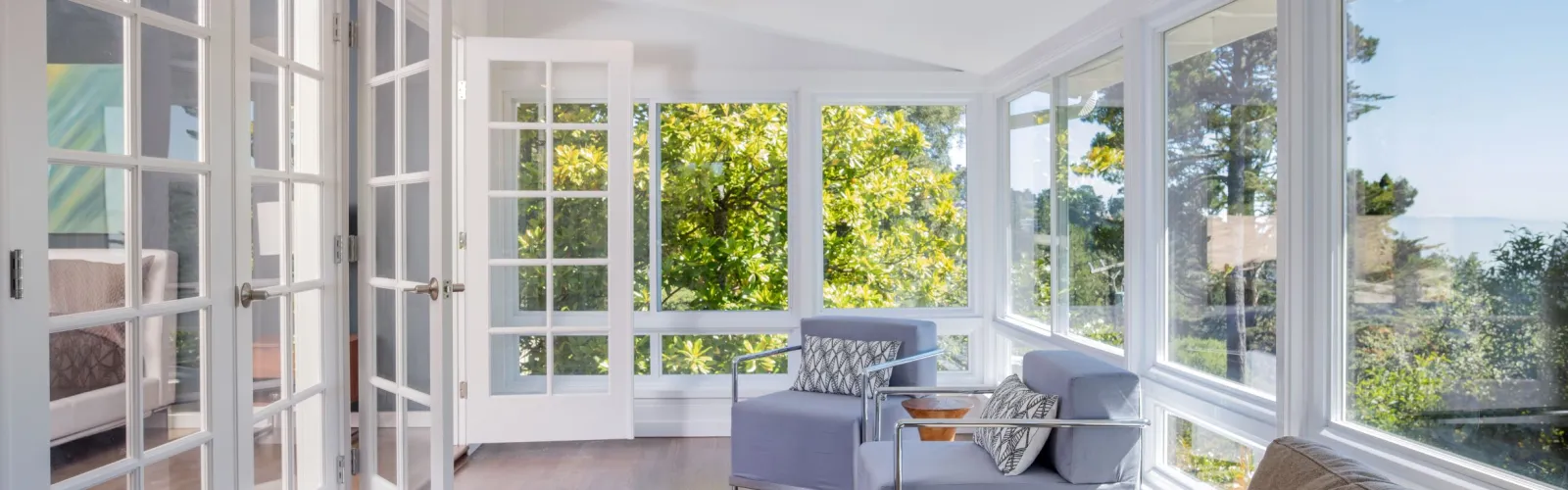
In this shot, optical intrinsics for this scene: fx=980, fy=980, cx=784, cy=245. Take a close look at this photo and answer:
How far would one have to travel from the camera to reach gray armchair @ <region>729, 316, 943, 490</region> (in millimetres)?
3771

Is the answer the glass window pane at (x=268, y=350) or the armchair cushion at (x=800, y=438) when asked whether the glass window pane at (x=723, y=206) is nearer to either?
the armchair cushion at (x=800, y=438)

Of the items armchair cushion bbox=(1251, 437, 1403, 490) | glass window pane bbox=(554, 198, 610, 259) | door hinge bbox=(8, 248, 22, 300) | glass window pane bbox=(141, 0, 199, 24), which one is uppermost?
glass window pane bbox=(141, 0, 199, 24)

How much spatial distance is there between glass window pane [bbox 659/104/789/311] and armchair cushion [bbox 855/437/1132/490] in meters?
2.21

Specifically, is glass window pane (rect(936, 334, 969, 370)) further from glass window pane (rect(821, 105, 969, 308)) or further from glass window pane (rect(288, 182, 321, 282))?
glass window pane (rect(288, 182, 321, 282))

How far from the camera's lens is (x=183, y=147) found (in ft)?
7.32

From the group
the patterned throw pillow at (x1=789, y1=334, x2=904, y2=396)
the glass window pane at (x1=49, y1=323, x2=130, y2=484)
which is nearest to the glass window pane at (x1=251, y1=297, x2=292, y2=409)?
the glass window pane at (x1=49, y1=323, x2=130, y2=484)

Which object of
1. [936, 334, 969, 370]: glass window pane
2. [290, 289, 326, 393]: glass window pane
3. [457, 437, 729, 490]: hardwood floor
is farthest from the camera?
[936, 334, 969, 370]: glass window pane

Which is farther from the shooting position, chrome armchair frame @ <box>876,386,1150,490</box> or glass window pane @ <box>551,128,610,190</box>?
glass window pane @ <box>551,128,610,190</box>

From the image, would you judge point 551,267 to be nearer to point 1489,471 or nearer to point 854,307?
point 854,307

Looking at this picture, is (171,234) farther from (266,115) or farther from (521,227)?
(521,227)

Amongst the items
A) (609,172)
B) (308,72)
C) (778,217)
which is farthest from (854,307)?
(308,72)

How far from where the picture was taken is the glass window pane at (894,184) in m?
5.33

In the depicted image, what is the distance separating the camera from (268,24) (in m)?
2.61

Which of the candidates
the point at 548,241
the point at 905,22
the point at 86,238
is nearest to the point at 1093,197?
the point at 905,22
